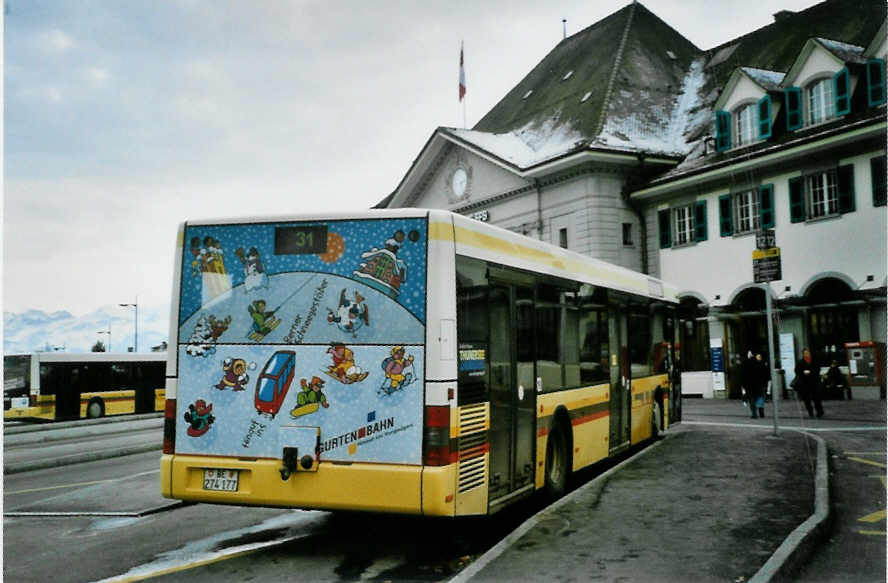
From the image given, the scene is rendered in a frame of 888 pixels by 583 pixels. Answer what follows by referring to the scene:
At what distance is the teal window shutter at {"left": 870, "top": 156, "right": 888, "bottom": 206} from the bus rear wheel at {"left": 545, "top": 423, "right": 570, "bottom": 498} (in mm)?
19948

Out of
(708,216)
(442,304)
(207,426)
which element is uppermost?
(708,216)

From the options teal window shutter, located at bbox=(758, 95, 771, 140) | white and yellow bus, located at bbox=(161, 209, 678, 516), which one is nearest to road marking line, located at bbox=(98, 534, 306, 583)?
white and yellow bus, located at bbox=(161, 209, 678, 516)

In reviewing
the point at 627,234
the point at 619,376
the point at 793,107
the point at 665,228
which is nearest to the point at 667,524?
the point at 619,376

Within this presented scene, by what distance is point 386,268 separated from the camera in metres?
7.48

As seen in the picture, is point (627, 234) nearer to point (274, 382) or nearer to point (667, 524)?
point (667, 524)

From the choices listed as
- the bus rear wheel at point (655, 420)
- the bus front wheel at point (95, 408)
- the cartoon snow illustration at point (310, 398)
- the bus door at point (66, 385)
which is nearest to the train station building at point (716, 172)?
the bus rear wheel at point (655, 420)

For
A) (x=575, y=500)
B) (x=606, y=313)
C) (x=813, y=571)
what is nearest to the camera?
(x=813, y=571)

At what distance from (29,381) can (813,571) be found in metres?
33.3

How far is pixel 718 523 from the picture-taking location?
827 cm

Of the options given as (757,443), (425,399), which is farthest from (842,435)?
(425,399)

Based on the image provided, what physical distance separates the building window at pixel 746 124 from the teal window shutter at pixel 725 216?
88.6 inches

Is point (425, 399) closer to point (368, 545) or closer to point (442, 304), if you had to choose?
point (442, 304)

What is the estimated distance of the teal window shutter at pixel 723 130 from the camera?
3341cm

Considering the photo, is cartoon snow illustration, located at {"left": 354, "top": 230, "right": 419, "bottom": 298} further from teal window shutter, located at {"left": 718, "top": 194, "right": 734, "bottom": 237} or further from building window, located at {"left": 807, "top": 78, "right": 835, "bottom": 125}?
teal window shutter, located at {"left": 718, "top": 194, "right": 734, "bottom": 237}
